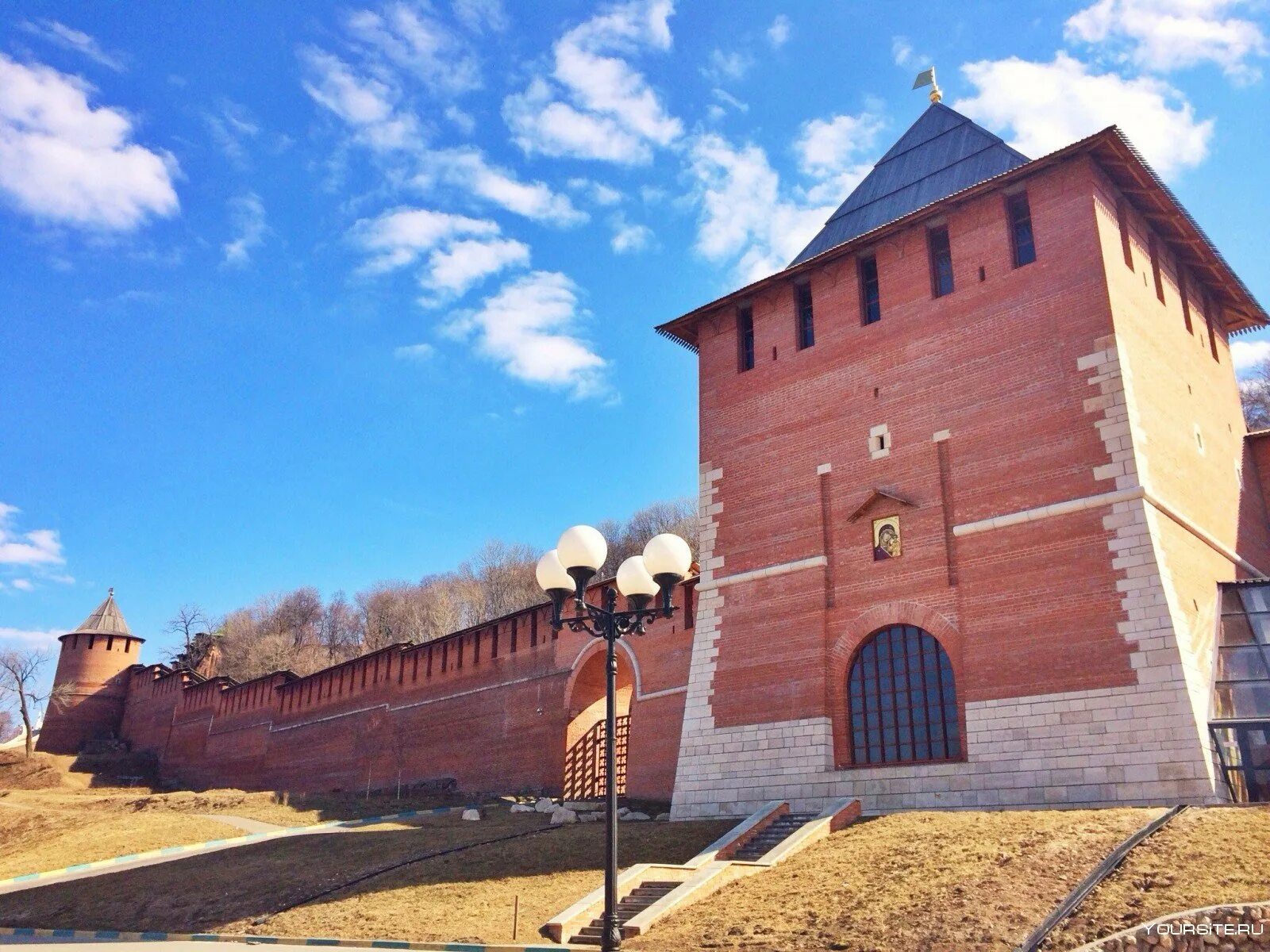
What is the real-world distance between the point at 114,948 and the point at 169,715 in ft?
110

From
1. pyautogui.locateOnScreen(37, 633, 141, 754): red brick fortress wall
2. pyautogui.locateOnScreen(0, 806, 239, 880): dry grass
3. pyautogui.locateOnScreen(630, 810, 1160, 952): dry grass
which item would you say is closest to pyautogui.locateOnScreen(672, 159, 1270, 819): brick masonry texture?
pyautogui.locateOnScreen(630, 810, 1160, 952): dry grass

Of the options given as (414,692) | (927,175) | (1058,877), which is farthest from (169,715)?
(1058,877)

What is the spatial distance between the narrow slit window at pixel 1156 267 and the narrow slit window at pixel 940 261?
9.87 ft

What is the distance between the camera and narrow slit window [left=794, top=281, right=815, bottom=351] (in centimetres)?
1688

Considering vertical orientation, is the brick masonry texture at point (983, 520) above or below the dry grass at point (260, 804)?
above

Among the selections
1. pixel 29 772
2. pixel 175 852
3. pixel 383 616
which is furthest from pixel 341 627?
pixel 175 852

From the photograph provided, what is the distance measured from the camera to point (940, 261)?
15.8 m

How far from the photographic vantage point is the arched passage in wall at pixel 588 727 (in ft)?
70.3

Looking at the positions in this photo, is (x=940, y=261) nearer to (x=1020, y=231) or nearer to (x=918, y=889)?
(x=1020, y=231)

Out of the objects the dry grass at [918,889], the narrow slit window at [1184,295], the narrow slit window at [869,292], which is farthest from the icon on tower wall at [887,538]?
the narrow slit window at [1184,295]

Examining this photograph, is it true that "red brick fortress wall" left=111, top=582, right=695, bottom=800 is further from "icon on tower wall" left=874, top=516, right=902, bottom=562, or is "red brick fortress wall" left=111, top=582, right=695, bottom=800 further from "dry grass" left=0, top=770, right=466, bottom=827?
"icon on tower wall" left=874, top=516, right=902, bottom=562

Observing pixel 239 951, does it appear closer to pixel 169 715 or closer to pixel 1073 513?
pixel 1073 513

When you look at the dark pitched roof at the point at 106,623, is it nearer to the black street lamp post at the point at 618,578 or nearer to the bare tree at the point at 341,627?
the bare tree at the point at 341,627

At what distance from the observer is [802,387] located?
16484 mm
